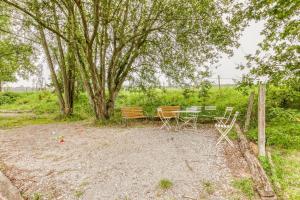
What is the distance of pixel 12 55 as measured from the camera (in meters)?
15.2

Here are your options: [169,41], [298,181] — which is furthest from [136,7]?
[298,181]

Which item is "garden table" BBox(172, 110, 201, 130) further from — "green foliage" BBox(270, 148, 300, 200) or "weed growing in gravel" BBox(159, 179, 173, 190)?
"weed growing in gravel" BBox(159, 179, 173, 190)

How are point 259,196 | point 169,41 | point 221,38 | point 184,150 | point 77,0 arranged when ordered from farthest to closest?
point 169,41 < point 221,38 < point 77,0 < point 184,150 < point 259,196

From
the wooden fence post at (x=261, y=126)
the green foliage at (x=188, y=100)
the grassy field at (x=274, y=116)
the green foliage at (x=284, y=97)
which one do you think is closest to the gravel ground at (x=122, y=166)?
the wooden fence post at (x=261, y=126)

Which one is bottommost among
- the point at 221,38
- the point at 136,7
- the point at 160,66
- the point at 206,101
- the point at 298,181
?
the point at 298,181

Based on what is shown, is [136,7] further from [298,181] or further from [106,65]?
[298,181]

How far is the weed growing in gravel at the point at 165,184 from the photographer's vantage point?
4.81 m

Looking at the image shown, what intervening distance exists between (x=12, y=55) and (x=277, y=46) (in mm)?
13657

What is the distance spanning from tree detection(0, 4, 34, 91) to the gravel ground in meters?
7.27

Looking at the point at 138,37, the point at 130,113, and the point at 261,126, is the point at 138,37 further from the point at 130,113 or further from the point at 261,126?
the point at 261,126

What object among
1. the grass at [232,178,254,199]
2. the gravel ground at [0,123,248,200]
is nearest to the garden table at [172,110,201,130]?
the gravel ground at [0,123,248,200]

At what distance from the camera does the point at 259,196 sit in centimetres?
454

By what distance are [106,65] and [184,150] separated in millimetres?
7257

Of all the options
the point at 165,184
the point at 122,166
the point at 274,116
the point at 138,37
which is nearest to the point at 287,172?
the point at 165,184
